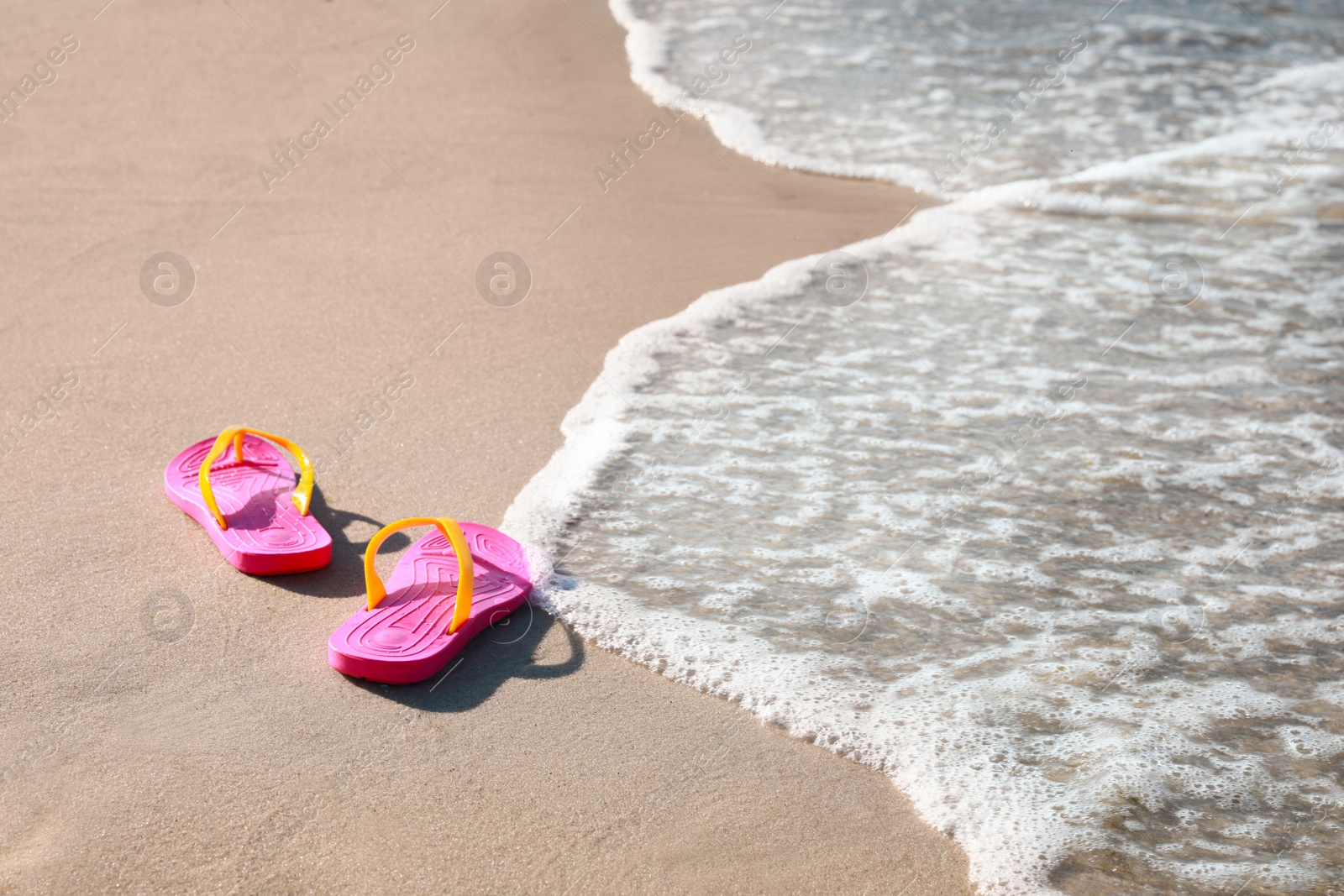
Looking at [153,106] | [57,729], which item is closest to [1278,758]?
[57,729]

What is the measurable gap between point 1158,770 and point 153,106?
540 centimetres

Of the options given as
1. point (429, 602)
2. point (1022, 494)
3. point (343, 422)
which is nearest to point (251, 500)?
point (343, 422)

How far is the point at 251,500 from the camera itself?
3.03 metres

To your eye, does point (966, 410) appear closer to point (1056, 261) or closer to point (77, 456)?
point (1056, 261)

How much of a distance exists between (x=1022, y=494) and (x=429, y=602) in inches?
77.5

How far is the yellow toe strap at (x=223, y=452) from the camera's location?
2.88 metres

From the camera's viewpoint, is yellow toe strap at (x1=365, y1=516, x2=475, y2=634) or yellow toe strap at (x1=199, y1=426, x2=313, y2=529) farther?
yellow toe strap at (x1=199, y1=426, x2=313, y2=529)

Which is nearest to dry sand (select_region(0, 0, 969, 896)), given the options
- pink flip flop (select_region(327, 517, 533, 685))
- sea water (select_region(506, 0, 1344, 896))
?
pink flip flop (select_region(327, 517, 533, 685))

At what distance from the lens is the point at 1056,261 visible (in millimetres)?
4941

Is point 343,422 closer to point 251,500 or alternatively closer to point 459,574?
point 251,500

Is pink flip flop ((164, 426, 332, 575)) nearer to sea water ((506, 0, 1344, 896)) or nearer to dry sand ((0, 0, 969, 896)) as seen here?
dry sand ((0, 0, 969, 896))

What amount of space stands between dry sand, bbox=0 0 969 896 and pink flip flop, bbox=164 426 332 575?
7cm

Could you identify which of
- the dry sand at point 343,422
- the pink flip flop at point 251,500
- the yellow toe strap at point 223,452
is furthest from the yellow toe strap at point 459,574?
the yellow toe strap at point 223,452

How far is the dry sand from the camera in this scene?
2162mm
